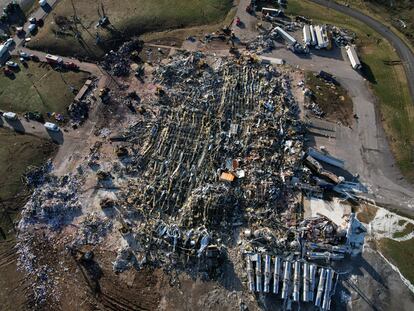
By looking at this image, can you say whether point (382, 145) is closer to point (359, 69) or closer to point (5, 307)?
point (359, 69)

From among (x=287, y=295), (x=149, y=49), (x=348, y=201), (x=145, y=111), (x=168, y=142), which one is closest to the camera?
(x=287, y=295)

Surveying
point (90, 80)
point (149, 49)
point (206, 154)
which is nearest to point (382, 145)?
point (206, 154)

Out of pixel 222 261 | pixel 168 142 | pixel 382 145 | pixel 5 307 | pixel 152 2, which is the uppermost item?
pixel 152 2

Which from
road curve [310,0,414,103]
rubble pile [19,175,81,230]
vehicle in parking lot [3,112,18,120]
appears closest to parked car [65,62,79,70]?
vehicle in parking lot [3,112,18,120]

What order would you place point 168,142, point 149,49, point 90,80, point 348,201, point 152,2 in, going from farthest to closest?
point 152,2
point 149,49
point 90,80
point 168,142
point 348,201

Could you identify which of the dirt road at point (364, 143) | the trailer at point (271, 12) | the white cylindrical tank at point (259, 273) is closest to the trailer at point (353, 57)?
the dirt road at point (364, 143)

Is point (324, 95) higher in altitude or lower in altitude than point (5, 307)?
higher
